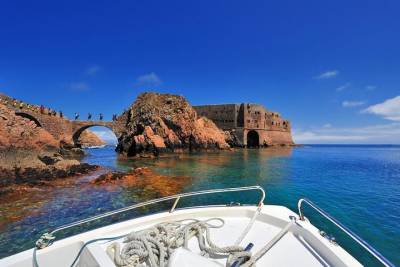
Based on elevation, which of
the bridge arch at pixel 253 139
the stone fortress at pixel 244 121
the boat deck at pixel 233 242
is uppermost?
the stone fortress at pixel 244 121

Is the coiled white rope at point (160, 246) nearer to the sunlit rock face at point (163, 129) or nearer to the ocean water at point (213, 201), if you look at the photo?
the ocean water at point (213, 201)

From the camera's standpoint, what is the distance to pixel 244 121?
66375 millimetres

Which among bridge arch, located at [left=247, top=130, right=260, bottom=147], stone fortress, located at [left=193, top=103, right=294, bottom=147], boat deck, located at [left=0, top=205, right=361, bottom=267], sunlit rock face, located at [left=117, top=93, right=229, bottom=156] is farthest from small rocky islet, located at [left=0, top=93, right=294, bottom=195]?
boat deck, located at [left=0, top=205, right=361, bottom=267]

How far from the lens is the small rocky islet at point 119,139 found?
54.0 ft

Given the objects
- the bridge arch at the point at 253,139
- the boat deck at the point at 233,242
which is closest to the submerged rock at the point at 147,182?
the boat deck at the point at 233,242

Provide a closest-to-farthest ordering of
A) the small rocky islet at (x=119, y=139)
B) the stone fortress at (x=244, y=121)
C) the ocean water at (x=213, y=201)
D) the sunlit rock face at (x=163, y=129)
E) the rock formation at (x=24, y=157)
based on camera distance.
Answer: the ocean water at (x=213, y=201) → the rock formation at (x=24, y=157) → the small rocky islet at (x=119, y=139) → the sunlit rock face at (x=163, y=129) → the stone fortress at (x=244, y=121)

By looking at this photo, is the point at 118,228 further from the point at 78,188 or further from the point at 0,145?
the point at 0,145

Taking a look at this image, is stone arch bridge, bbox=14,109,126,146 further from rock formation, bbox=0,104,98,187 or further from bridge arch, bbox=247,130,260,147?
bridge arch, bbox=247,130,260,147

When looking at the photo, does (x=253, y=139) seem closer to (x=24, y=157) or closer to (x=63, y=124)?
(x=63, y=124)

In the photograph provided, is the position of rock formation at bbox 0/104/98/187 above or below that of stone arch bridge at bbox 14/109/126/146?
below

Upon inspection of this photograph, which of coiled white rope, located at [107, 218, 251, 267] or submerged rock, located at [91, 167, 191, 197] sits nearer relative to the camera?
coiled white rope, located at [107, 218, 251, 267]

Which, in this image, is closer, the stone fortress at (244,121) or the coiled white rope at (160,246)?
the coiled white rope at (160,246)

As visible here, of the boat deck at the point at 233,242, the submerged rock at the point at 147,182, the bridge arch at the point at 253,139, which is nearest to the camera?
the boat deck at the point at 233,242

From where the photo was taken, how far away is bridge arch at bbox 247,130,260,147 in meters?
70.2
